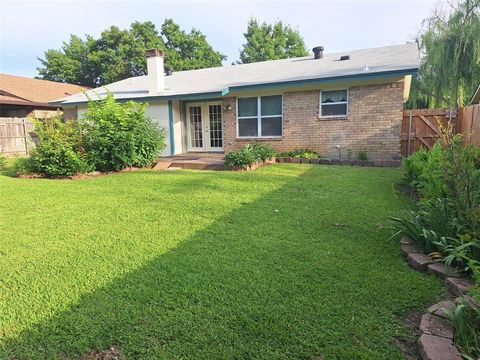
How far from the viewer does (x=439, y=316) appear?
7.20 feet

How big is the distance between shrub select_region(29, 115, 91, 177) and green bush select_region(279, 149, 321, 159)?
6630 mm

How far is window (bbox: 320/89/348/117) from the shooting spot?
1093cm

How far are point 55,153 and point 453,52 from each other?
18.5 metres

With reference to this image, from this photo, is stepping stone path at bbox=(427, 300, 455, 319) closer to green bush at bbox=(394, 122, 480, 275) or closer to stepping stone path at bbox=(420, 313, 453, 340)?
stepping stone path at bbox=(420, 313, 453, 340)

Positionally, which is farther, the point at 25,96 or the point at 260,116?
the point at 25,96

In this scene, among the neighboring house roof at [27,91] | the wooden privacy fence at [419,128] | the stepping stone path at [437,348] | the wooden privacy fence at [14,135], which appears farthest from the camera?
the neighboring house roof at [27,91]

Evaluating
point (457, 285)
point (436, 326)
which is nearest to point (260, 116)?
point (457, 285)

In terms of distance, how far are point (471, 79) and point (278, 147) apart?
461 inches

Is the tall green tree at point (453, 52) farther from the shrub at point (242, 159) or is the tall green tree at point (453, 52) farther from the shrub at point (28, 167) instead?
the shrub at point (28, 167)

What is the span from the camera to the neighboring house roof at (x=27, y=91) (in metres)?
19.6

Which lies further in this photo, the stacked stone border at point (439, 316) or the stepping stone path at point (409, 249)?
the stepping stone path at point (409, 249)

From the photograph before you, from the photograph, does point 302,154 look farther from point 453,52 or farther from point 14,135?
point 14,135

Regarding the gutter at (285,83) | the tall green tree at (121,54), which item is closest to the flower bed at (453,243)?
the gutter at (285,83)

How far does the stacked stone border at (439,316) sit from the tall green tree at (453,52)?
17049 millimetres
